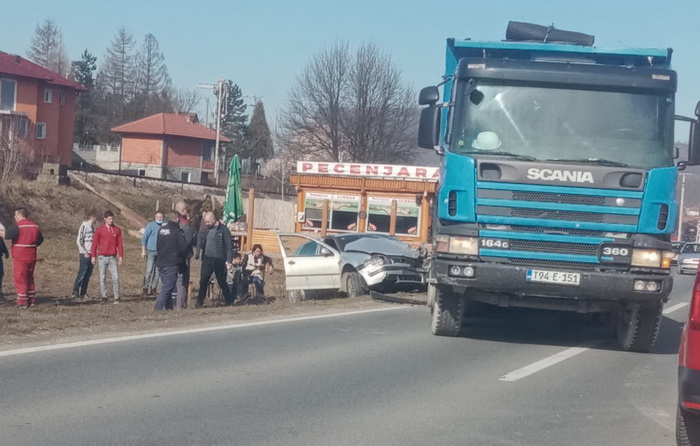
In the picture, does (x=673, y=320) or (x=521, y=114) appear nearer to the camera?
(x=521, y=114)

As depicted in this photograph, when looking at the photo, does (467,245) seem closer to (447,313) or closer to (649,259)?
(447,313)

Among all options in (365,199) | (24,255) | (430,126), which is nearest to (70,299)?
(24,255)

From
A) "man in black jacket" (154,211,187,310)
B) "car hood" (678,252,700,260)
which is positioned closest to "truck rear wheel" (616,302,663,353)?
"man in black jacket" (154,211,187,310)

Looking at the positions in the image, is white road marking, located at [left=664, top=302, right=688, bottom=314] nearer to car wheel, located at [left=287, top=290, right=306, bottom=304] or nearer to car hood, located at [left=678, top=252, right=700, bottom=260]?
car wheel, located at [left=287, top=290, right=306, bottom=304]

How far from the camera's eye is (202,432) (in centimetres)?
662

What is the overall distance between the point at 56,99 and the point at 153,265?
159ft

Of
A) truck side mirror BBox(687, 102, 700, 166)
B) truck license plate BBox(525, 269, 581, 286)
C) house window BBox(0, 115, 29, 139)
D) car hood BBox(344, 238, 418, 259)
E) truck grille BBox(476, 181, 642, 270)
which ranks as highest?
house window BBox(0, 115, 29, 139)

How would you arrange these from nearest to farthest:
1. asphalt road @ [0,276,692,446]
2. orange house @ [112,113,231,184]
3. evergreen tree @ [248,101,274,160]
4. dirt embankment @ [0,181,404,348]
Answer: asphalt road @ [0,276,692,446] → dirt embankment @ [0,181,404,348] → orange house @ [112,113,231,184] → evergreen tree @ [248,101,274,160]

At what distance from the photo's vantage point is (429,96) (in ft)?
36.5

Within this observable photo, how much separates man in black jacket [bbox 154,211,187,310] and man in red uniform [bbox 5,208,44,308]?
206 cm

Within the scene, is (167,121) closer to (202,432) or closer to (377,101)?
(377,101)

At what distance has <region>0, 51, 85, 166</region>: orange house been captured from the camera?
60375 millimetres

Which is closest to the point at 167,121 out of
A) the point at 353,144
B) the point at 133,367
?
the point at 353,144

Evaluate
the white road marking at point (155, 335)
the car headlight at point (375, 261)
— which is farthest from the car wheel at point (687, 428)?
the car headlight at point (375, 261)
